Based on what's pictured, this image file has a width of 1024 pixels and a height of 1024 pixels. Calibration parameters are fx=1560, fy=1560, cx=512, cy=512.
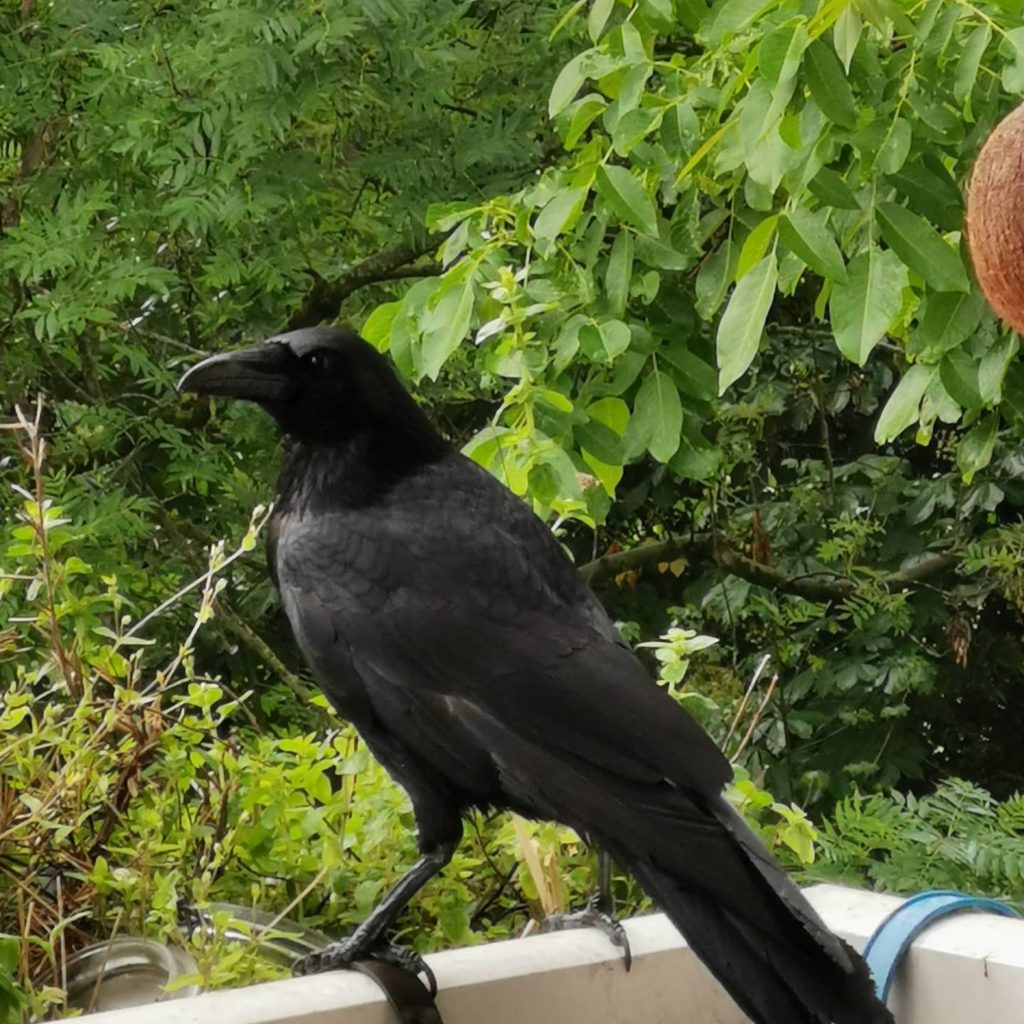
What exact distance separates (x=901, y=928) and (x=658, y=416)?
0.54m

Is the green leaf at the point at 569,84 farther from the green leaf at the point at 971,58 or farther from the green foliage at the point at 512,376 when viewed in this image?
the green leaf at the point at 971,58

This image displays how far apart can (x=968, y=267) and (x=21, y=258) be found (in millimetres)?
1304

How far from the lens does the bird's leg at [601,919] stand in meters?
1.01

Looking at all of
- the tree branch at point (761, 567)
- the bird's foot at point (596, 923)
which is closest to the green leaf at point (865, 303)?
the bird's foot at point (596, 923)

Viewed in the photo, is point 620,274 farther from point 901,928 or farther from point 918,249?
point 901,928

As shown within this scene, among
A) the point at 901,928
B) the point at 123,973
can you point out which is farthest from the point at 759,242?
the point at 123,973

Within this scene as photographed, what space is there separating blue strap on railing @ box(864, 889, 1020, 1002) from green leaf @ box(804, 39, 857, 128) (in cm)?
55

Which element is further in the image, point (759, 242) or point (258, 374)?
point (759, 242)

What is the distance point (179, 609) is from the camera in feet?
7.39

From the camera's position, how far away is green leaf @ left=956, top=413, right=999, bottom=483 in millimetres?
1538

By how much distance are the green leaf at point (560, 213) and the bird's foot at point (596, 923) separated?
57 cm

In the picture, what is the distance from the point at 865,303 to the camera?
44.5 inches

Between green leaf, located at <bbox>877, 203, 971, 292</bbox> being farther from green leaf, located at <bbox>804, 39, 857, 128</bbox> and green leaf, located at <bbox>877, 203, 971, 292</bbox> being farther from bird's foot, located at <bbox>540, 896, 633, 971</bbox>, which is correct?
bird's foot, located at <bbox>540, 896, 633, 971</bbox>

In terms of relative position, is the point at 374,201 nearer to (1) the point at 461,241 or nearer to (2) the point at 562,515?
(1) the point at 461,241
